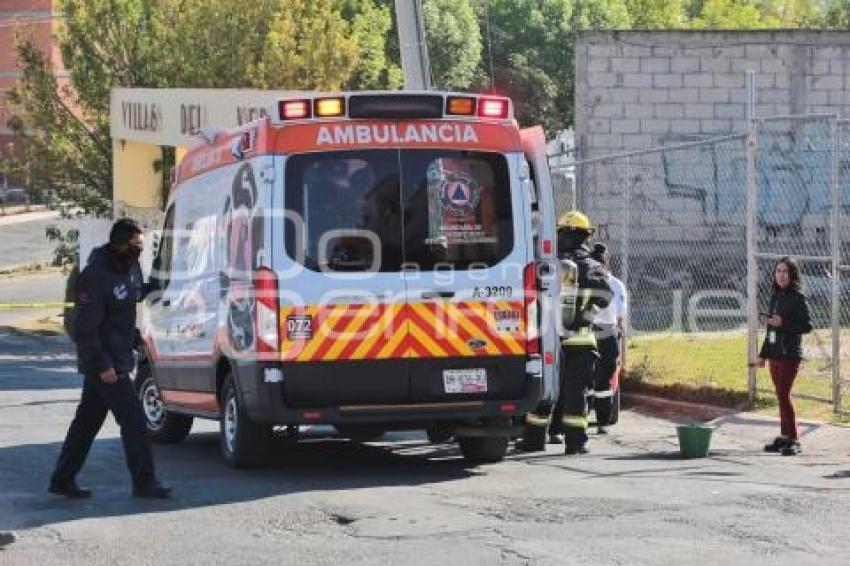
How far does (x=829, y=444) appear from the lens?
12.3 metres

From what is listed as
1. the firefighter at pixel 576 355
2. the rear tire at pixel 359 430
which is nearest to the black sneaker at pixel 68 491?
the rear tire at pixel 359 430

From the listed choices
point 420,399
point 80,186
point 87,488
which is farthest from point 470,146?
point 80,186

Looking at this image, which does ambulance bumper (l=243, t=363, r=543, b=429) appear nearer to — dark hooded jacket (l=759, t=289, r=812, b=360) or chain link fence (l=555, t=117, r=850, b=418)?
dark hooded jacket (l=759, t=289, r=812, b=360)

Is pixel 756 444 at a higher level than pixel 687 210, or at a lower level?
lower

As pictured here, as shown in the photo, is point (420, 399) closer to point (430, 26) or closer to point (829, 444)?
point (829, 444)

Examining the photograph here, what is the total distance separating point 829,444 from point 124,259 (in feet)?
18.6

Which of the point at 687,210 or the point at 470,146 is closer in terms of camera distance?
the point at 470,146

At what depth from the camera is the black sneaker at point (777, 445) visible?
39.4 feet

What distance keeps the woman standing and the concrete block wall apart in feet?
42.3

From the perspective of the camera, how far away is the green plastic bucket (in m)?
11.7

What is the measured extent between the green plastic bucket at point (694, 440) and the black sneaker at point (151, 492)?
3951 millimetres

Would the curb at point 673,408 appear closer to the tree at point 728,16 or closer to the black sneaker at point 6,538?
A: the black sneaker at point 6,538

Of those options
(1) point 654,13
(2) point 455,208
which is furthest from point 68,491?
(1) point 654,13

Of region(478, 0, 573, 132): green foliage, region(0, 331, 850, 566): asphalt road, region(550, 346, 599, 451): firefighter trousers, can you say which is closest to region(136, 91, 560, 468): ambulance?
region(0, 331, 850, 566): asphalt road
